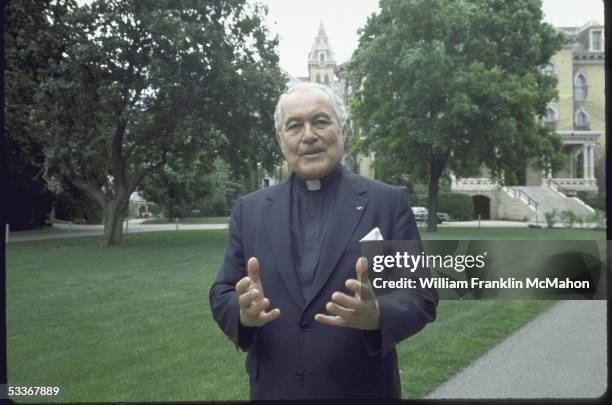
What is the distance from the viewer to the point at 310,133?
1.81 metres

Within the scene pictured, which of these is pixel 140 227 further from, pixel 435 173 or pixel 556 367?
pixel 556 367

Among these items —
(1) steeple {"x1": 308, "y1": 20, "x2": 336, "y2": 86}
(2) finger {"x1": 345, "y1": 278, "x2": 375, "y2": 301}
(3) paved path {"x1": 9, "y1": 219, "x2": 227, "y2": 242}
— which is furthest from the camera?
(3) paved path {"x1": 9, "y1": 219, "x2": 227, "y2": 242}

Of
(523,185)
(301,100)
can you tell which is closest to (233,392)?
(301,100)

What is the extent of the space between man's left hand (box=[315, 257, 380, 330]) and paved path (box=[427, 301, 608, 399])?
4.12 feet

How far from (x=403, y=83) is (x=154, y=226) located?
5148 millimetres

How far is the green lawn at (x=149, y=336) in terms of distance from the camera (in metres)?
2.73

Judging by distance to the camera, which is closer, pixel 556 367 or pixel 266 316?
pixel 266 316

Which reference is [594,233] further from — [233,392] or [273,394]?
[233,392]

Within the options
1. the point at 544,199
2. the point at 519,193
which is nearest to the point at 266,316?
the point at 544,199

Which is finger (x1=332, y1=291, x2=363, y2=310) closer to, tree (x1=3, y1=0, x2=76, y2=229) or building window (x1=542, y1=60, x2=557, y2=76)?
tree (x1=3, y1=0, x2=76, y2=229)

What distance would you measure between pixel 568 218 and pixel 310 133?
6.26ft

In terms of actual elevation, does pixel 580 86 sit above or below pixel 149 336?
above

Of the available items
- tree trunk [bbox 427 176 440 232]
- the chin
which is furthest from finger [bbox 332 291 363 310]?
tree trunk [bbox 427 176 440 232]

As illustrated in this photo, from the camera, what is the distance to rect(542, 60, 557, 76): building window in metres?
3.70
